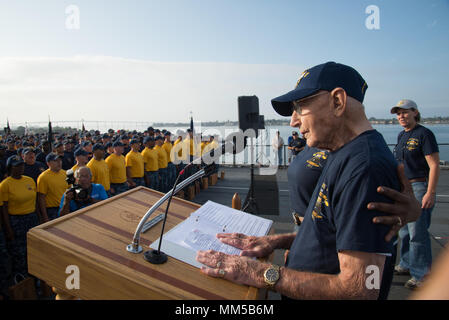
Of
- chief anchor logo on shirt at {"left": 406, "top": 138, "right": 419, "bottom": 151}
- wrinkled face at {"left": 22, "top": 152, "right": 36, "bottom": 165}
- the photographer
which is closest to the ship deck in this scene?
chief anchor logo on shirt at {"left": 406, "top": 138, "right": 419, "bottom": 151}

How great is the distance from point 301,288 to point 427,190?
3663 millimetres

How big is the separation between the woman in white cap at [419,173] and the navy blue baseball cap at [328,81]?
3.11 metres

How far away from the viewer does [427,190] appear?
12.7ft

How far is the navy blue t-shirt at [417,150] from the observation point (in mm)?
3803

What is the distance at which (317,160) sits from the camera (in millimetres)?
2559

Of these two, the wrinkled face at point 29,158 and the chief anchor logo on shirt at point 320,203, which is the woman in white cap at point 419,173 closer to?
the chief anchor logo on shirt at point 320,203

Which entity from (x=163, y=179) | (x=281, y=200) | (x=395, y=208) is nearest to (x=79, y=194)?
(x=395, y=208)

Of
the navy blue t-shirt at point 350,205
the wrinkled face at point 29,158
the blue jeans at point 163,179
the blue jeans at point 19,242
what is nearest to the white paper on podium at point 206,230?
the navy blue t-shirt at point 350,205

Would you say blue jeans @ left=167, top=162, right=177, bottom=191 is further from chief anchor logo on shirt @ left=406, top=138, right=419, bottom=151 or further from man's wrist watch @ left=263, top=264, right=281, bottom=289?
man's wrist watch @ left=263, top=264, right=281, bottom=289

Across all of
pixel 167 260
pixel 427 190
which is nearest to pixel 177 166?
pixel 427 190

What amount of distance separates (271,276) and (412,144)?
12.3 ft

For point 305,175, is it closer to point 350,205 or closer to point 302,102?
point 302,102
